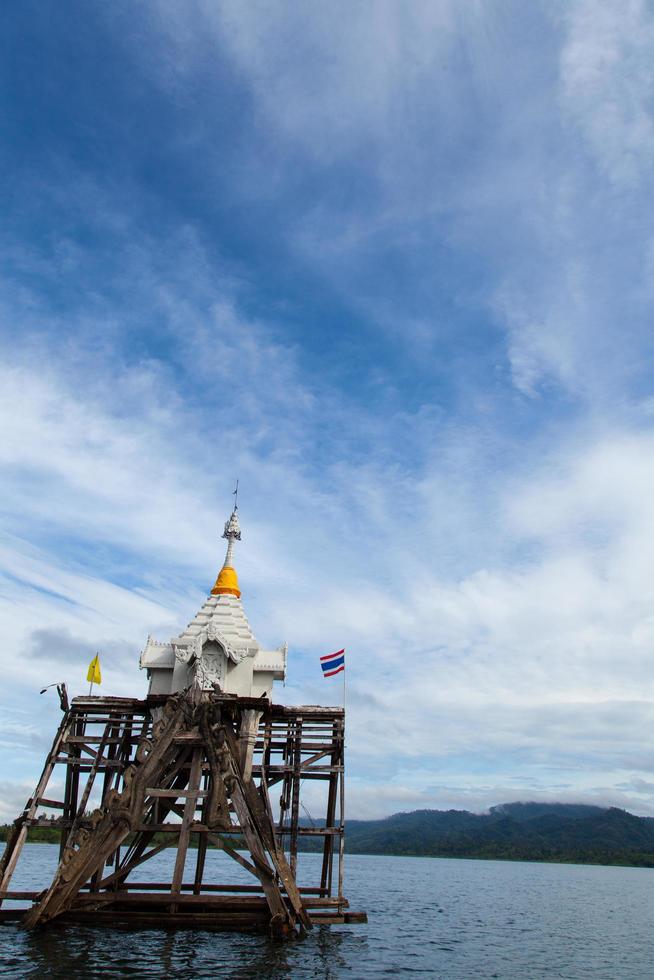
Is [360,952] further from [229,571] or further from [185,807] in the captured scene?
[229,571]

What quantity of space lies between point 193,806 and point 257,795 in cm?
248

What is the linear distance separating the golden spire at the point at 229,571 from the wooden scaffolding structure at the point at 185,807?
1044 centimetres

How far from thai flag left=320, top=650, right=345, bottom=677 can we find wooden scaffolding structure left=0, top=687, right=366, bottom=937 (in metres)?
3.30

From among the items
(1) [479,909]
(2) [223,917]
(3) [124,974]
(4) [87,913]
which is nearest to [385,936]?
(2) [223,917]

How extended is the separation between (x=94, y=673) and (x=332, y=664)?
11.9 meters

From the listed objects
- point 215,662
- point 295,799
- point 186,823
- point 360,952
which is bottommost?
point 360,952

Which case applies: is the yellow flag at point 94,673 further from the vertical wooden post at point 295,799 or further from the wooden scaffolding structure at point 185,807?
the vertical wooden post at point 295,799

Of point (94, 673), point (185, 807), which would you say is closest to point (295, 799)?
point (185, 807)

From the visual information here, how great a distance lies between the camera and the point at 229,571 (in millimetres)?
44562

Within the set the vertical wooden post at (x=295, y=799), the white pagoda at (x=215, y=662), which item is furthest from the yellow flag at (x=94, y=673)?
the vertical wooden post at (x=295, y=799)

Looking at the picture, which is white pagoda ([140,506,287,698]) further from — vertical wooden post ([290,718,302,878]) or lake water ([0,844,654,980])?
lake water ([0,844,654,980])

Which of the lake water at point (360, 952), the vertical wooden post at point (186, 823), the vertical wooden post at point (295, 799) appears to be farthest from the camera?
the vertical wooden post at point (295, 799)

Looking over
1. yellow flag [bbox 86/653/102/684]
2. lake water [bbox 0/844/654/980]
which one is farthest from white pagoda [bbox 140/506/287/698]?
lake water [bbox 0/844/654/980]

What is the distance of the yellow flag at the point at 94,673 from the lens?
36781 millimetres
